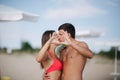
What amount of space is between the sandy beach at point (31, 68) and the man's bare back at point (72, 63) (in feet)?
0.25

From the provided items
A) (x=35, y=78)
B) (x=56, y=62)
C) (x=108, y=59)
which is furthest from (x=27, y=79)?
(x=108, y=59)

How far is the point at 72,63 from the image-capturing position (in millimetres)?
3176

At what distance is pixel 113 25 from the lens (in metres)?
3.26

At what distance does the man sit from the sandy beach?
72 millimetres

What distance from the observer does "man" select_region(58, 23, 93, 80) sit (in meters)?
3.17

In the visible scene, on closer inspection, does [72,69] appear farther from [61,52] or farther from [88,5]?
[88,5]

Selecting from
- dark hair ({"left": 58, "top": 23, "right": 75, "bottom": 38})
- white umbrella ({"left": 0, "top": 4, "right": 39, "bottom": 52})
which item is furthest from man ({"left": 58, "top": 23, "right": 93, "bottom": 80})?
white umbrella ({"left": 0, "top": 4, "right": 39, "bottom": 52})

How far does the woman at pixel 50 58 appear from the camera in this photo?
319 centimetres

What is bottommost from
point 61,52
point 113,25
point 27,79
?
point 27,79

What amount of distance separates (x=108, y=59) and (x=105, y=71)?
0.11 m

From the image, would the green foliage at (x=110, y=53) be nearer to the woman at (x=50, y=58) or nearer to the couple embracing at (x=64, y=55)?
the couple embracing at (x=64, y=55)

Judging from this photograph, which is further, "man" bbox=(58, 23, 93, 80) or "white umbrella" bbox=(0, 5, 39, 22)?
"white umbrella" bbox=(0, 5, 39, 22)

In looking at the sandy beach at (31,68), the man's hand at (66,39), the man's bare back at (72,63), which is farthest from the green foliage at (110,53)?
the man's hand at (66,39)

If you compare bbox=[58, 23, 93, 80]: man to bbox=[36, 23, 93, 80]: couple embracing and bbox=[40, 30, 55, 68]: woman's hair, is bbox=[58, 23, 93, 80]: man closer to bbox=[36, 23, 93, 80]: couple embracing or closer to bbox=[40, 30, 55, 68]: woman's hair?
bbox=[36, 23, 93, 80]: couple embracing
